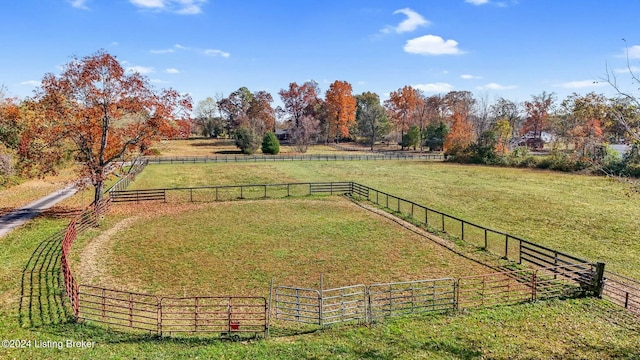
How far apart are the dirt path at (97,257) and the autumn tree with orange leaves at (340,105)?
76.3 meters

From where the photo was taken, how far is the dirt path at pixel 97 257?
593 inches

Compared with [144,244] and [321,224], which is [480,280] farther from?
[144,244]

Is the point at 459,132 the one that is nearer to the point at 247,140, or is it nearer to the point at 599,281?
the point at 247,140

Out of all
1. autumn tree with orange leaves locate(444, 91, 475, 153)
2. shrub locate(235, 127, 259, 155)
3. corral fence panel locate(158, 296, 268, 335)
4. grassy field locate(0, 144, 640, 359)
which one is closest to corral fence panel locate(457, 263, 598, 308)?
grassy field locate(0, 144, 640, 359)

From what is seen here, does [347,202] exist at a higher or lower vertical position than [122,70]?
lower

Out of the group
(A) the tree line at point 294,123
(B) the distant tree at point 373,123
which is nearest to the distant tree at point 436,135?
(A) the tree line at point 294,123

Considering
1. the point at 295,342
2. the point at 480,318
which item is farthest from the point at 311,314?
the point at 480,318

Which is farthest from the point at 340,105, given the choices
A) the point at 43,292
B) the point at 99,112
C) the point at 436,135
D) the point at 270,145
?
the point at 43,292

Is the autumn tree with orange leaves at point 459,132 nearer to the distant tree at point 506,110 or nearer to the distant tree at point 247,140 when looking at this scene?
the distant tree at point 506,110

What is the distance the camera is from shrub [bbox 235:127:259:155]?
72000mm

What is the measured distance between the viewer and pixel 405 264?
657 inches

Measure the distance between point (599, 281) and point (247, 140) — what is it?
63639 mm

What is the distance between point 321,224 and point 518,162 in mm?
41771

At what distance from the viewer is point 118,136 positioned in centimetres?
→ 2516
